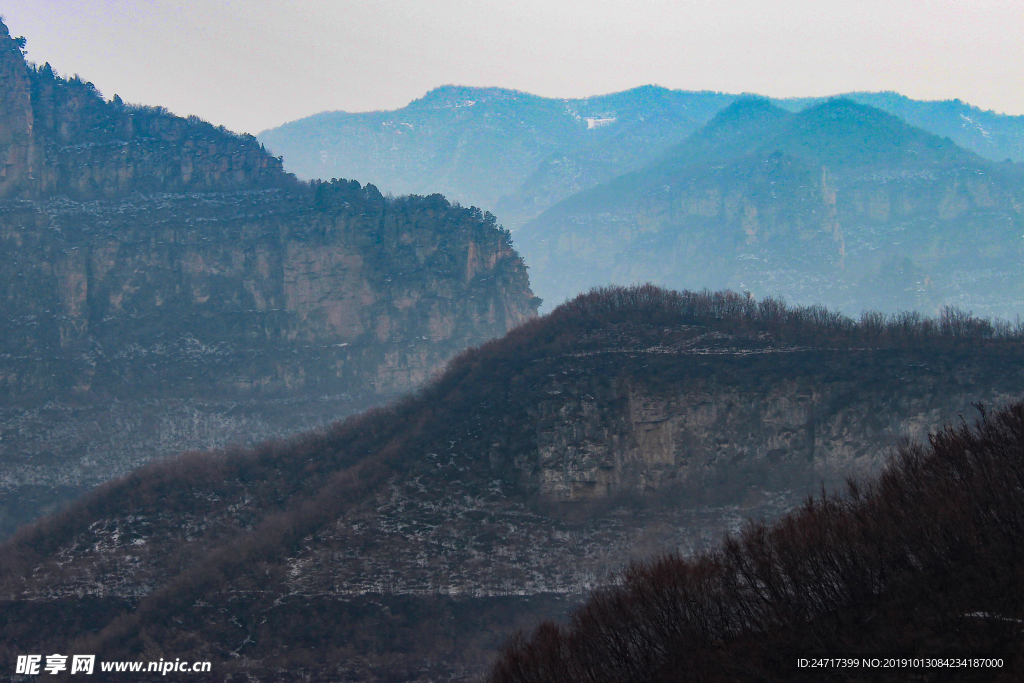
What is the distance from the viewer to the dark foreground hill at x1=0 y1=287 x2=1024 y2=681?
99625mm

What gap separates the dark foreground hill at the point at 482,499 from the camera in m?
99.6

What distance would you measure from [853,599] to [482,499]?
76066 mm

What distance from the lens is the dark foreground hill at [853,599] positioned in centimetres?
3853

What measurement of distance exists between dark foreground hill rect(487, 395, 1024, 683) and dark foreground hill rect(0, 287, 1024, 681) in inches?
1602

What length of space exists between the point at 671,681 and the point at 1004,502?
69.0ft

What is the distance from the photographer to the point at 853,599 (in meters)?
46.8

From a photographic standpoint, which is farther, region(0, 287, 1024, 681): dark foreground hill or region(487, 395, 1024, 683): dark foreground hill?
region(0, 287, 1024, 681): dark foreground hill

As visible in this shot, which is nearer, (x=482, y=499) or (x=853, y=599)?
(x=853, y=599)

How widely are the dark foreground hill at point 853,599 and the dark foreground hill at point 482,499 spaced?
40.7m

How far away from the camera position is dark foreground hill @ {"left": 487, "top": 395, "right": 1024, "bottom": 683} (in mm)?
38531

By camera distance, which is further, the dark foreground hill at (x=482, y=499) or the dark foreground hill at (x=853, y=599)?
the dark foreground hill at (x=482, y=499)

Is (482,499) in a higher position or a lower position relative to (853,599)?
lower

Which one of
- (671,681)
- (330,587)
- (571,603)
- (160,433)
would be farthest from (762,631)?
(160,433)

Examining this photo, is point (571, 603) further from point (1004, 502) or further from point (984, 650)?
point (984, 650)
